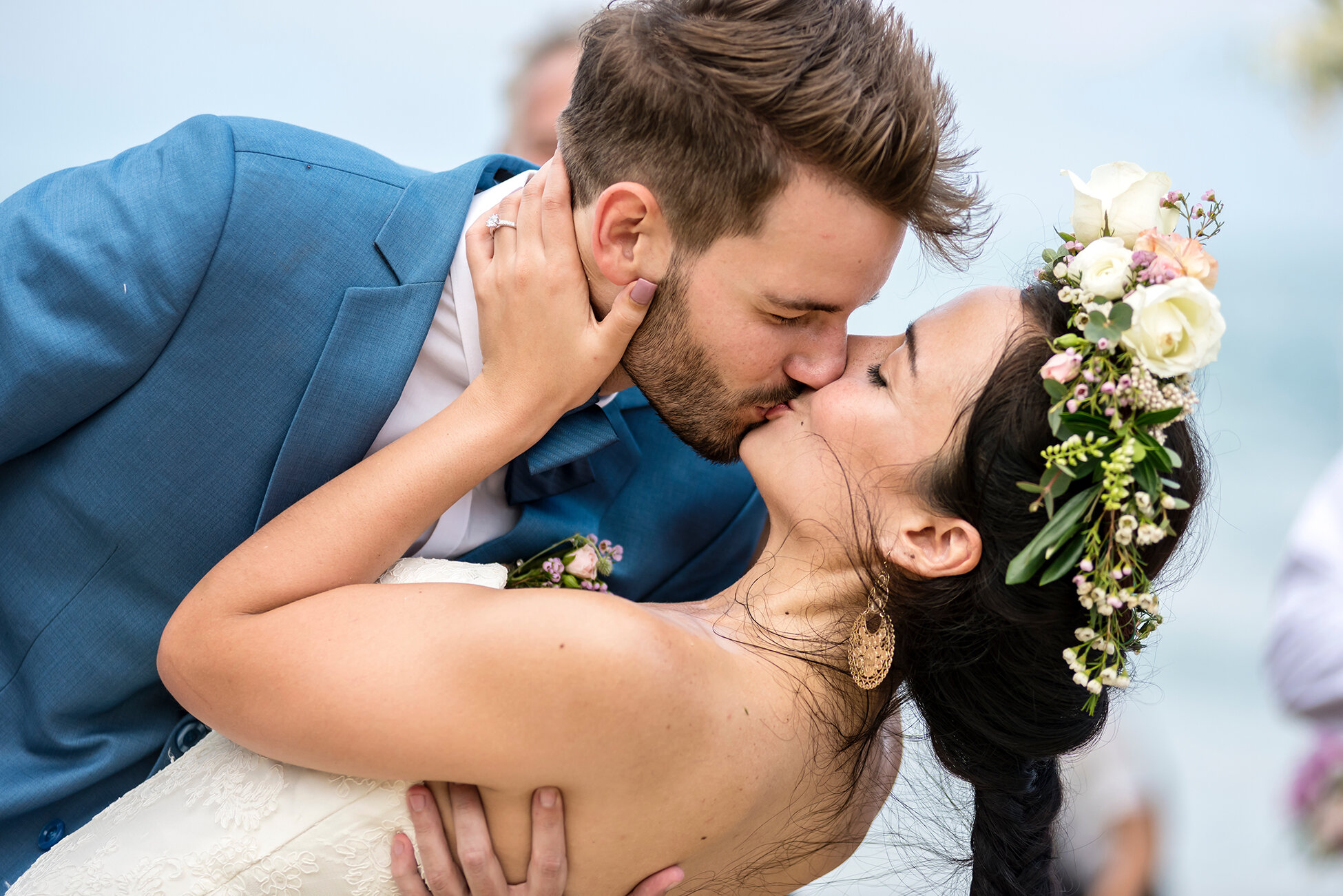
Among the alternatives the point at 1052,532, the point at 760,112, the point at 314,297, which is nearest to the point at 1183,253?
the point at 1052,532

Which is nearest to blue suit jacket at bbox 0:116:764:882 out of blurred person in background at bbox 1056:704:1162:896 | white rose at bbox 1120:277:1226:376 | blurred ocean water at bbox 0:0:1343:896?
white rose at bbox 1120:277:1226:376

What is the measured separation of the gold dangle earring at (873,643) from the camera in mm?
1803

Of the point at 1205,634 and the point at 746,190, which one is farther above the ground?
the point at 746,190

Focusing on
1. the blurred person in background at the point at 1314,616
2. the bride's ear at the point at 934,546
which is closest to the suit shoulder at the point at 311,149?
the bride's ear at the point at 934,546

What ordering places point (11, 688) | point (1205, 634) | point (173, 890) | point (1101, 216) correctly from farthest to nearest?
1. point (1205, 634)
2. point (11, 688)
3. point (1101, 216)
4. point (173, 890)

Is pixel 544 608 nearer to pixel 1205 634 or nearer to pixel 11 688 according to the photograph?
pixel 11 688

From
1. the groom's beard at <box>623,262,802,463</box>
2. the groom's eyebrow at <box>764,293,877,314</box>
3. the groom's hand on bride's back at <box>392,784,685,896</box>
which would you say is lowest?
the groom's hand on bride's back at <box>392,784,685,896</box>

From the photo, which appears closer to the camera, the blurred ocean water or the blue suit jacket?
the blue suit jacket

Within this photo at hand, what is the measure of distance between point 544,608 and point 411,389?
709mm

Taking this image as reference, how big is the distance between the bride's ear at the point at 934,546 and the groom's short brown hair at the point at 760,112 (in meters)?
0.59

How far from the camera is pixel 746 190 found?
186 cm

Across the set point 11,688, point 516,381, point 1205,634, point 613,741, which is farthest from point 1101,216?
point 1205,634

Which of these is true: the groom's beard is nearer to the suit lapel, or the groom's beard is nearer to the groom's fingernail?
the groom's fingernail

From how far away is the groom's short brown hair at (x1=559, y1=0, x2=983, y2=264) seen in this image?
182 cm
